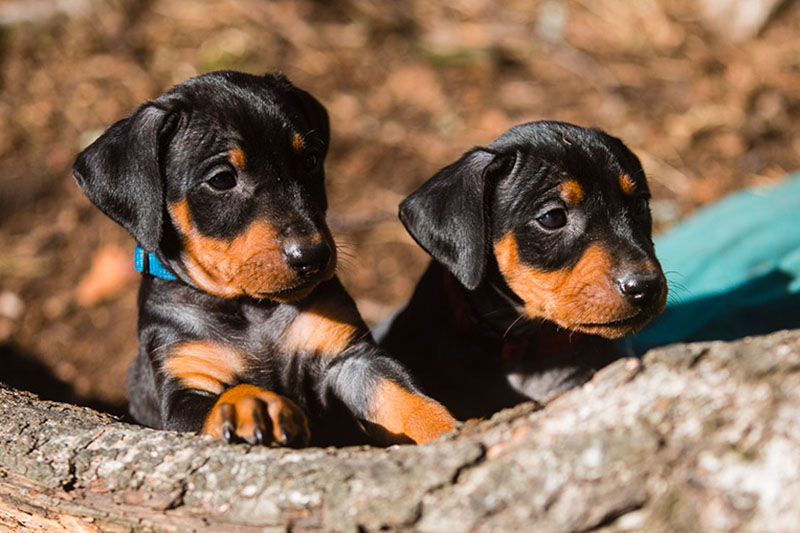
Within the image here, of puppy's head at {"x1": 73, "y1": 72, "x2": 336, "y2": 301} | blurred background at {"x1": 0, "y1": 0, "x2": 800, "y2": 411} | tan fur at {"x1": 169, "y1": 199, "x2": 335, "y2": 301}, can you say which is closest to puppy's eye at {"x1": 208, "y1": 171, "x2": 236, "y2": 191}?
puppy's head at {"x1": 73, "y1": 72, "x2": 336, "y2": 301}

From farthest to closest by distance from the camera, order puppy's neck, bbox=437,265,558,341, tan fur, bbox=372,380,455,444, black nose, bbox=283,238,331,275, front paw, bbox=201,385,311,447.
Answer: puppy's neck, bbox=437,265,558,341
black nose, bbox=283,238,331,275
tan fur, bbox=372,380,455,444
front paw, bbox=201,385,311,447

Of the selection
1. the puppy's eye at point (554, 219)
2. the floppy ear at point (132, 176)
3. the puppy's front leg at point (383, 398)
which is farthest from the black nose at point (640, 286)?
the floppy ear at point (132, 176)

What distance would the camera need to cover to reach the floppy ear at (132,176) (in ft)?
11.9

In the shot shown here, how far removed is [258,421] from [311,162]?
58.8 inches

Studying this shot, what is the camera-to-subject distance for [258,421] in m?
2.92

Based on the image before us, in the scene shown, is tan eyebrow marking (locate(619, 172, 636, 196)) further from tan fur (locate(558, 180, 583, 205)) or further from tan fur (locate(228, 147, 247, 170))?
tan fur (locate(228, 147, 247, 170))

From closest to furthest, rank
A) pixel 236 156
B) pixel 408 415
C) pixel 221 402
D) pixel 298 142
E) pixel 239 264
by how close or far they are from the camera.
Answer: pixel 221 402 < pixel 408 415 < pixel 239 264 < pixel 236 156 < pixel 298 142

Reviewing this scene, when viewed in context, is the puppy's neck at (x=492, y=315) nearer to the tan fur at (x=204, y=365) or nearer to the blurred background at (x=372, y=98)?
the tan fur at (x=204, y=365)

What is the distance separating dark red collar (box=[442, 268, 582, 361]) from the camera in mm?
4242

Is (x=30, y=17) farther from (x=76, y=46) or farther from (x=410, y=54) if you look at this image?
(x=410, y=54)

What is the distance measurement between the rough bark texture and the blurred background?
13.5 feet

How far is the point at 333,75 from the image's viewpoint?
9930mm

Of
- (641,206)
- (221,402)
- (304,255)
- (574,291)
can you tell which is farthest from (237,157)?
(641,206)

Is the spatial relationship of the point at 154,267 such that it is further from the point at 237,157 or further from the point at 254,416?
the point at 254,416
